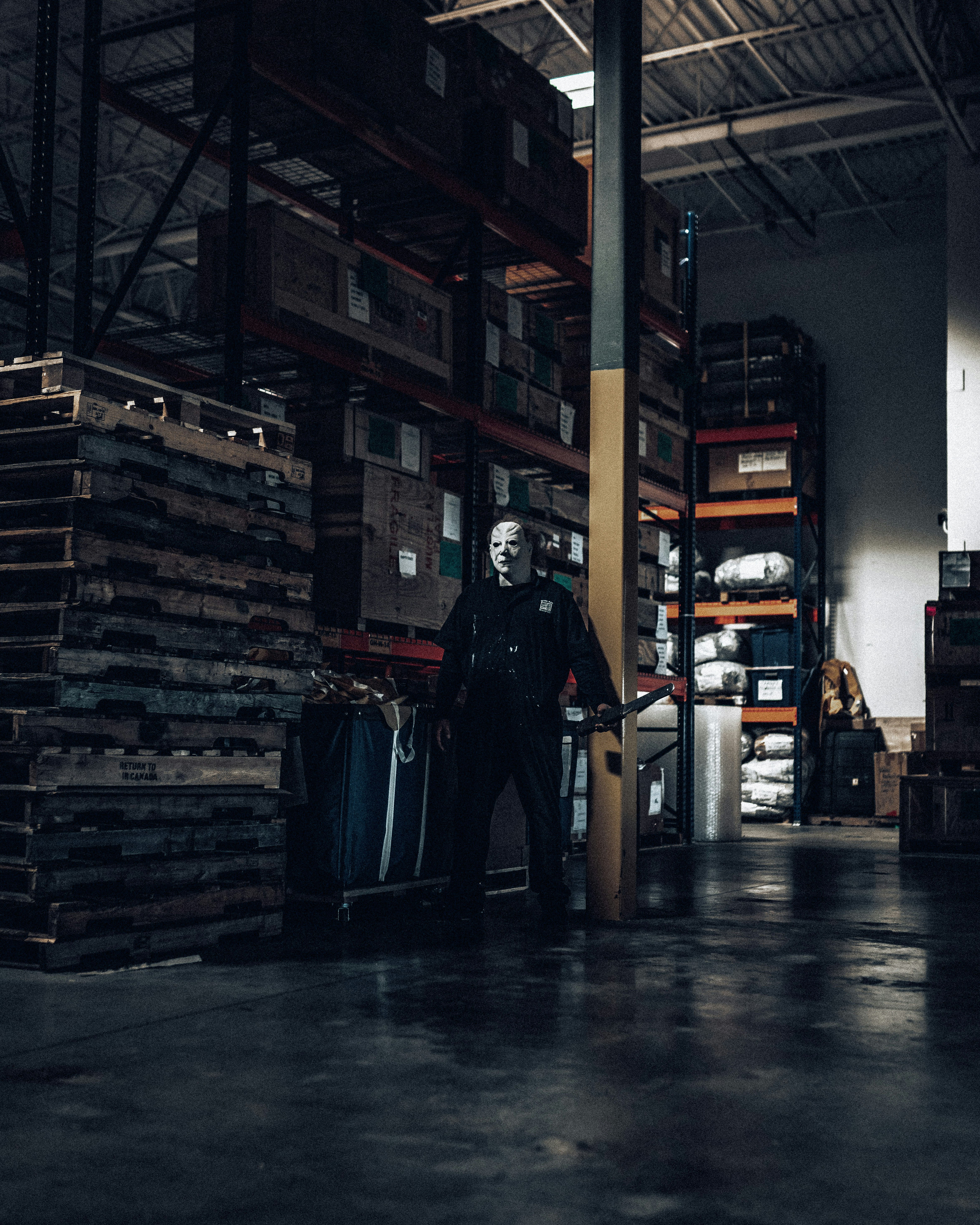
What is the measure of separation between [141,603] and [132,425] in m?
0.64

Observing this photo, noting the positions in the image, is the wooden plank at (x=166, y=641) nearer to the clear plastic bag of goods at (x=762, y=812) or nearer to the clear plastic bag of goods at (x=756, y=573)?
the clear plastic bag of goods at (x=762, y=812)

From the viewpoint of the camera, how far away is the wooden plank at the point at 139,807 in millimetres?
4199

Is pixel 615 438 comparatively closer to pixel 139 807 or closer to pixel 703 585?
pixel 139 807

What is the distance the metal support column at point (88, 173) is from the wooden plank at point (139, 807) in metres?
2.31

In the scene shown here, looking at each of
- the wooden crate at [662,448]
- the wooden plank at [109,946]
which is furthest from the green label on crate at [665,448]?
the wooden plank at [109,946]

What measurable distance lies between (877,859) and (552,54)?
8213 mm

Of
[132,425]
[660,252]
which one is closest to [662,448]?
[660,252]

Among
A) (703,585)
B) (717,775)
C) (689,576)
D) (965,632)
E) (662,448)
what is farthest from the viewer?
(703,585)

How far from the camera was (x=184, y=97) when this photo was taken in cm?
671

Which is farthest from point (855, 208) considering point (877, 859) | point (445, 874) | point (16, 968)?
point (16, 968)

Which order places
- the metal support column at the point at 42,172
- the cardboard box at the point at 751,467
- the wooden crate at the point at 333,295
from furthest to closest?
1. the cardboard box at the point at 751,467
2. the wooden crate at the point at 333,295
3. the metal support column at the point at 42,172

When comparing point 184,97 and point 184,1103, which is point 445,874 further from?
point 184,97

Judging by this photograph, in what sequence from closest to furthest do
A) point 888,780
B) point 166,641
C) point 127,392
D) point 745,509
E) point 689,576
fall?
point 166,641, point 127,392, point 689,576, point 888,780, point 745,509

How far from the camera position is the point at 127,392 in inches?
199
